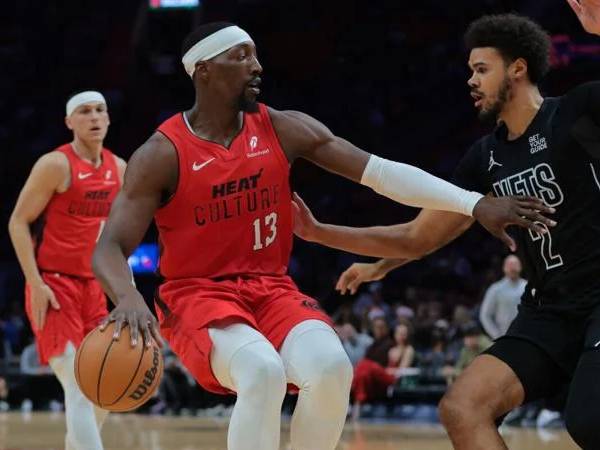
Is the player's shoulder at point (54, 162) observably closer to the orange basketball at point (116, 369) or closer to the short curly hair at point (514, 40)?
the orange basketball at point (116, 369)

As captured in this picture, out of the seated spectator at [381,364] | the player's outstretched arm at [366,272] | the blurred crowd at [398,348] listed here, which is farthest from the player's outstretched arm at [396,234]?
the seated spectator at [381,364]

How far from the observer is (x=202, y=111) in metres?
4.94

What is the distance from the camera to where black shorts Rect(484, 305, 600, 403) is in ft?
14.9

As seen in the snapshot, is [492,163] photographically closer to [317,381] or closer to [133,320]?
[317,381]

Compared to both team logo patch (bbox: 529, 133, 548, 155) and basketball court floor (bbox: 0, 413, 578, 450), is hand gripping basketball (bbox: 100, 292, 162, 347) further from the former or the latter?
basketball court floor (bbox: 0, 413, 578, 450)

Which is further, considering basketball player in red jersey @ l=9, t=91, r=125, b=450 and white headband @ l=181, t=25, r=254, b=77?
basketball player in red jersey @ l=9, t=91, r=125, b=450

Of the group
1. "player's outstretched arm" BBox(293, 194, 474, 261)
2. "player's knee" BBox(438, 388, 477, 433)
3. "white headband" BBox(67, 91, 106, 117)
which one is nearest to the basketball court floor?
"white headband" BBox(67, 91, 106, 117)

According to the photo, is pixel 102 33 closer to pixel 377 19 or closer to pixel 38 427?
pixel 377 19

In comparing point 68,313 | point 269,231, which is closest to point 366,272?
point 269,231

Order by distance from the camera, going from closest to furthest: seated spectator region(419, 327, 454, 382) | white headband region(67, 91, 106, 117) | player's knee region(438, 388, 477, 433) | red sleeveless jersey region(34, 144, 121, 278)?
player's knee region(438, 388, 477, 433) → red sleeveless jersey region(34, 144, 121, 278) → white headband region(67, 91, 106, 117) → seated spectator region(419, 327, 454, 382)

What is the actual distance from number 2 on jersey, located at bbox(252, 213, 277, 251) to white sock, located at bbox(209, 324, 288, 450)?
0.48m

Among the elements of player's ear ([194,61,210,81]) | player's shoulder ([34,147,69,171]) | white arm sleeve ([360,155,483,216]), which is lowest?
white arm sleeve ([360,155,483,216])

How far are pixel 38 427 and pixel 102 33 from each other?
1325cm

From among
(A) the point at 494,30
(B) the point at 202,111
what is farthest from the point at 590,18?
(B) the point at 202,111
